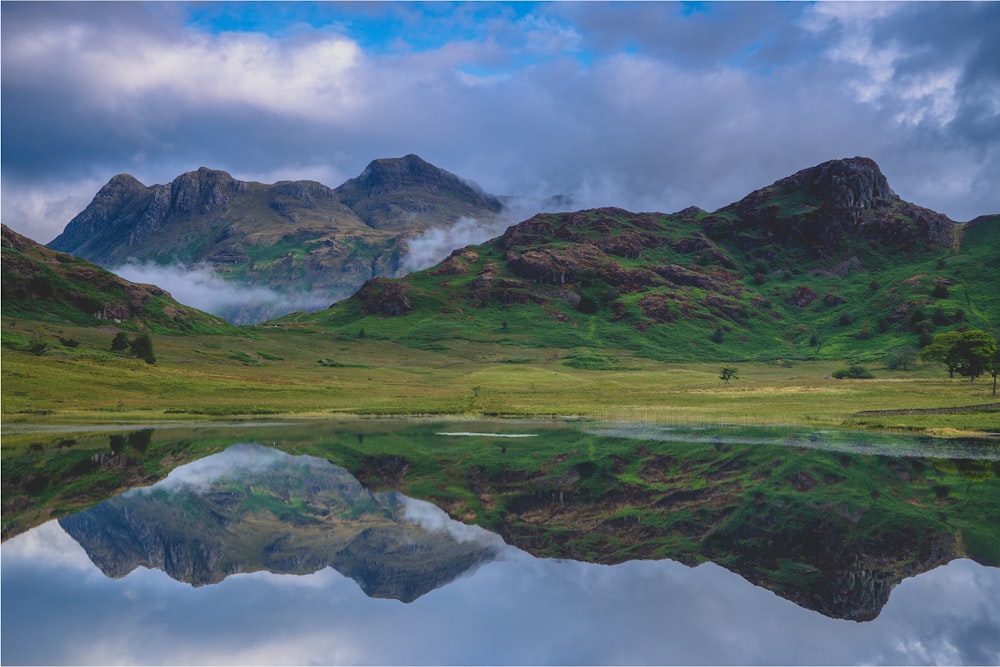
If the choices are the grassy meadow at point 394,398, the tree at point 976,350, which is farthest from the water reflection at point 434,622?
the tree at point 976,350

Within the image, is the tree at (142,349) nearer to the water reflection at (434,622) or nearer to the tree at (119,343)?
the tree at (119,343)

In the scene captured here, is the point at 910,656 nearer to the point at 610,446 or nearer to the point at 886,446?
the point at 610,446

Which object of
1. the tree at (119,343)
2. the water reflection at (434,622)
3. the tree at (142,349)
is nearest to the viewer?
the water reflection at (434,622)

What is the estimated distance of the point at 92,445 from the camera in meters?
58.0

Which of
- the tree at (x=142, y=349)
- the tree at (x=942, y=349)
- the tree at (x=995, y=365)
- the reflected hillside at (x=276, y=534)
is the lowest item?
the reflected hillside at (x=276, y=534)

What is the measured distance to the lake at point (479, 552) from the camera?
1916 centimetres

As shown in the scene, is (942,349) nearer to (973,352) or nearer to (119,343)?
(973,352)

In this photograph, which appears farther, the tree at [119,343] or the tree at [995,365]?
the tree at [119,343]

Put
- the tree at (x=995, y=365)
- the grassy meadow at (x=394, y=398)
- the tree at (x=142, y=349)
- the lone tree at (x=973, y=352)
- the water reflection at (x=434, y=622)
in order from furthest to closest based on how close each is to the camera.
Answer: the tree at (x=142, y=349)
the lone tree at (x=973, y=352)
the tree at (x=995, y=365)
the grassy meadow at (x=394, y=398)
the water reflection at (x=434, y=622)

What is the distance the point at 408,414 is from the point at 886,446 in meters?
58.3

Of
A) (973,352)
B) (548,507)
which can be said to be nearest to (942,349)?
(973,352)

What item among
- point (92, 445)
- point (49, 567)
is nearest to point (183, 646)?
point (49, 567)

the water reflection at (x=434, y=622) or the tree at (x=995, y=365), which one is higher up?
the tree at (x=995, y=365)

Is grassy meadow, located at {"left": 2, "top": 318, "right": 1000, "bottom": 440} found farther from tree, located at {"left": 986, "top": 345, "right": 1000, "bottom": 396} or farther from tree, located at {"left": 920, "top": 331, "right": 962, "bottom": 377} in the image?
tree, located at {"left": 920, "top": 331, "right": 962, "bottom": 377}
